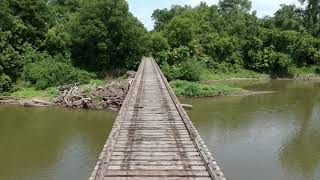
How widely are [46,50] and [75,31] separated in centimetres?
397

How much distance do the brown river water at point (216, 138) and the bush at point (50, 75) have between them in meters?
5.82

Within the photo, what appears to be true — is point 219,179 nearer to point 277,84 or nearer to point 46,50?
point 46,50

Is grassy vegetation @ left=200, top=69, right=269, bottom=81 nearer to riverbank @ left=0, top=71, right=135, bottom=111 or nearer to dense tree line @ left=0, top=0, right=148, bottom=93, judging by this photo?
dense tree line @ left=0, top=0, right=148, bottom=93

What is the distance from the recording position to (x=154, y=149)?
13148 mm

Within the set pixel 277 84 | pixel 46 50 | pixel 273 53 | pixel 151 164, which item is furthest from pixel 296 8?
pixel 151 164

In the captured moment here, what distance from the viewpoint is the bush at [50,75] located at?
40.6 meters

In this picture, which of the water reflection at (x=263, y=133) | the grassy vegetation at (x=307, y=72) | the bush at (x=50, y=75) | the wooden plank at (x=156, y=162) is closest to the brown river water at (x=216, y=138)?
the water reflection at (x=263, y=133)

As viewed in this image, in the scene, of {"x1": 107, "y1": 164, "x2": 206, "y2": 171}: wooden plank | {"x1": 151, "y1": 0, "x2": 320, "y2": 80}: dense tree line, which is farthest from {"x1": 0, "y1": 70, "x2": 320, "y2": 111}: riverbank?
{"x1": 107, "y1": 164, "x2": 206, "y2": 171}: wooden plank

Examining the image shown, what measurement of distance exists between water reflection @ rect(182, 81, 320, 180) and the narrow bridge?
4.62 metres

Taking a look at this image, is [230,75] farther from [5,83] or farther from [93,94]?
[5,83]

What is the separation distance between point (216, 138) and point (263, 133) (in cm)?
324

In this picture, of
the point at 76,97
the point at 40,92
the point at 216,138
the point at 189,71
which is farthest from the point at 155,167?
the point at 189,71

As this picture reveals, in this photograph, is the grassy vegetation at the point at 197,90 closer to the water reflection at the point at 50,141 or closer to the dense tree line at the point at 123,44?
the dense tree line at the point at 123,44

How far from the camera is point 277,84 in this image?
2106 inches
